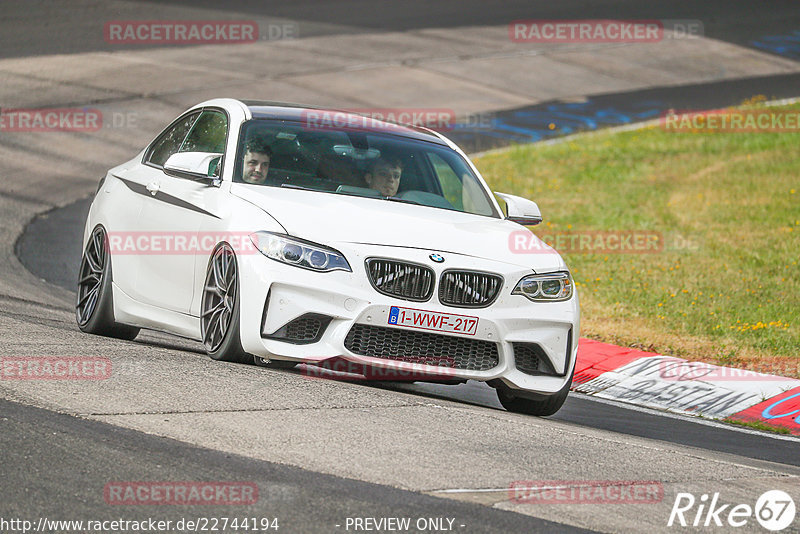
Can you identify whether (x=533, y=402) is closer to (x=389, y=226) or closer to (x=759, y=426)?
(x=389, y=226)

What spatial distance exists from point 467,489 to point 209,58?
2230cm

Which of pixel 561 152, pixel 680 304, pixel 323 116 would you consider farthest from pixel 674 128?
pixel 323 116

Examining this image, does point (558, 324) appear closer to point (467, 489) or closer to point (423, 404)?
point (423, 404)

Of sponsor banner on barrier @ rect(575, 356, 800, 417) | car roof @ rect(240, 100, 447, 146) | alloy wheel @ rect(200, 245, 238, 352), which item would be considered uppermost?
car roof @ rect(240, 100, 447, 146)

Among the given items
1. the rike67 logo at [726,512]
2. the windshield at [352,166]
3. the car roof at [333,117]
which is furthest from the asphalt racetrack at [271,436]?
the car roof at [333,117]

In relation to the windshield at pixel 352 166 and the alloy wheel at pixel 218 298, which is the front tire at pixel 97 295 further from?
the windshield at pixel 352 166

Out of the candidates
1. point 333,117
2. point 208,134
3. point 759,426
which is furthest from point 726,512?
point 208,134

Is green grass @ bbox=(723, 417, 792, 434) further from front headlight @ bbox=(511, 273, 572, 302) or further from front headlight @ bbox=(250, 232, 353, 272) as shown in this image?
front headlight @ bbox=(250, 232, 353, 272)

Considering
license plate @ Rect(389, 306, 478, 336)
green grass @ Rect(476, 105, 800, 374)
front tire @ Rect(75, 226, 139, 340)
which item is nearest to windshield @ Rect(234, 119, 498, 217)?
license plate @ Rect(389, 306, 478, 336)

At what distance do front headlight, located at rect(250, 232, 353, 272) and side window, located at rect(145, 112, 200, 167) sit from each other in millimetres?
2201

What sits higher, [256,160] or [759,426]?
[256,160]

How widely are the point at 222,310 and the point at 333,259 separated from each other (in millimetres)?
829

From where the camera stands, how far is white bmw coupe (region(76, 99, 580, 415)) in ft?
23.8

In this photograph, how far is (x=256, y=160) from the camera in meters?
8.29
